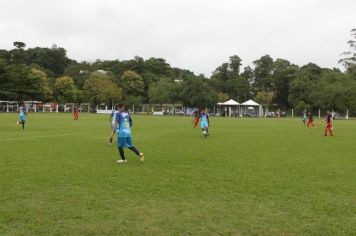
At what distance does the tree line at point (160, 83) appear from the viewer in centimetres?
8288

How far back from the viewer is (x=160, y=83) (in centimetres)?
9194

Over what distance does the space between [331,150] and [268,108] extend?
276 feet

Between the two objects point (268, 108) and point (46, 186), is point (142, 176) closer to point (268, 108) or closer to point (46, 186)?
point (46, 186)

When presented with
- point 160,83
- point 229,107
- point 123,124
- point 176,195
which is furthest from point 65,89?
point 176,195

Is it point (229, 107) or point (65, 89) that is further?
point (65, 89)

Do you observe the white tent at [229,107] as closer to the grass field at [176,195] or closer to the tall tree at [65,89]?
the tall tree at [65,89]

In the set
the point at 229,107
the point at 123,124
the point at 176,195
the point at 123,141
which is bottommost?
the point at 176,195

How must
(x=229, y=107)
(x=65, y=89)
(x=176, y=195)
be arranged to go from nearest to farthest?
(x=176, y=195) < (x=229, y=107) < (x=65, y=89)

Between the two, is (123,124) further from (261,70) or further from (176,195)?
(261,70)

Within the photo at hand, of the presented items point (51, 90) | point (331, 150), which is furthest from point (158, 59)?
point (331, 150)

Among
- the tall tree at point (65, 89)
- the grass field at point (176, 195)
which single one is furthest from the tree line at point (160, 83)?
the grass field at point (176, 195)

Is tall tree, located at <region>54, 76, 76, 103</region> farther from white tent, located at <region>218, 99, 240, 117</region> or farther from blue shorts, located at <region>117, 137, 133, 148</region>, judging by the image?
blue shorts, located at <region>117, 137, 133, 148</region>

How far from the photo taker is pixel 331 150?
1741 centimetres

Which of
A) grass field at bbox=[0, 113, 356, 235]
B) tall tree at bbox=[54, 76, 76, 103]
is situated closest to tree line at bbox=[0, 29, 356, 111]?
tall tree at bbox=[54, 76, 76, 103]
